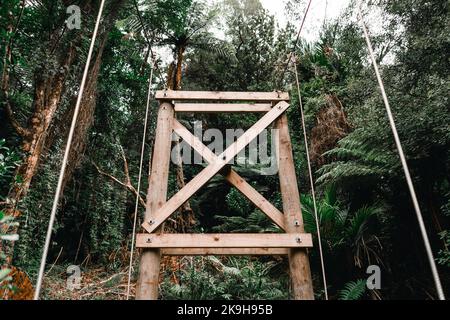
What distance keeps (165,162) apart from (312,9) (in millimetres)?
9427

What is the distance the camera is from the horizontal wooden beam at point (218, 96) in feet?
10.7

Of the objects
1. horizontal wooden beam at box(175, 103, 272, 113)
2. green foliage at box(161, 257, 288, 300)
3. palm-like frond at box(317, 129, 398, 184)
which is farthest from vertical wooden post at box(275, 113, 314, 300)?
palm-like frond at box(317, 129, 398, 184)

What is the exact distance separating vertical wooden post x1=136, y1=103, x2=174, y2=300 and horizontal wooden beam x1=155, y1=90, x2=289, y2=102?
4.0 inches

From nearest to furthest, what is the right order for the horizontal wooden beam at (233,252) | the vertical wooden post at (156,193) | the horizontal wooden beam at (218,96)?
the vertical wooden post at (156,193)
the horizontal wooden beam at (233,252)
the horizontal wooden beam at (218,96)

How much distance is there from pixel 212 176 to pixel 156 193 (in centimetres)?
50

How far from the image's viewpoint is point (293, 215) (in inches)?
112

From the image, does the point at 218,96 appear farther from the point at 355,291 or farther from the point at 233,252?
the point at 355,291

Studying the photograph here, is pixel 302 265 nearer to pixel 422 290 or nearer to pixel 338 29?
pixel 422 290

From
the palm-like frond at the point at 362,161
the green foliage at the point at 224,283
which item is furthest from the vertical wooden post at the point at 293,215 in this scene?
the palm-like frond at the point at 362,161

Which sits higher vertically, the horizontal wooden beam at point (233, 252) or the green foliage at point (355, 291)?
the horizontal wooden beam at point (233, 252)

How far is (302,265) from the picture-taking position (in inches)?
103

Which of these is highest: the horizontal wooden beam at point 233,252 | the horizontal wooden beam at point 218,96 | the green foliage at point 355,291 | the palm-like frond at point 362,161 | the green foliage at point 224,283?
the palm-like frond at point 362,161

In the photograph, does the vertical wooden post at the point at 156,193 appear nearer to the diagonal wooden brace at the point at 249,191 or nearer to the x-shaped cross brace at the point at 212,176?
the x-shaped cross brace at the point at 212,176

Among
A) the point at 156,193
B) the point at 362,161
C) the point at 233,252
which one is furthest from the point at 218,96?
the point at 362,161
